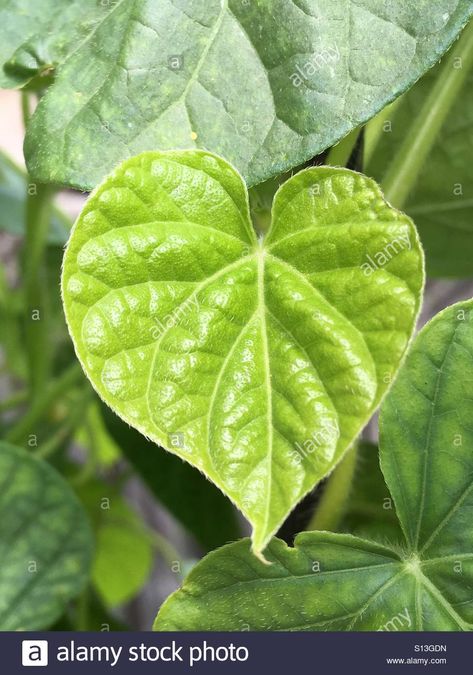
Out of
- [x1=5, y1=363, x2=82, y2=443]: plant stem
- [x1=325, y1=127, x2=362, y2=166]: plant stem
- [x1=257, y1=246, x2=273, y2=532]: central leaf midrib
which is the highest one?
[x1=325, y1=127, x2=362, y2=166]: plant stem

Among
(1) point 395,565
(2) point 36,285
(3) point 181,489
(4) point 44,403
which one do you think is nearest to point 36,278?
(2) point 36,285

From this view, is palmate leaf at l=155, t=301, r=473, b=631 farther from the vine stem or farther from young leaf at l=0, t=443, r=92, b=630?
the vine stem

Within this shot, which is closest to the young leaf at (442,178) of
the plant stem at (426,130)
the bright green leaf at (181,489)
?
the plant stem at (426,130)

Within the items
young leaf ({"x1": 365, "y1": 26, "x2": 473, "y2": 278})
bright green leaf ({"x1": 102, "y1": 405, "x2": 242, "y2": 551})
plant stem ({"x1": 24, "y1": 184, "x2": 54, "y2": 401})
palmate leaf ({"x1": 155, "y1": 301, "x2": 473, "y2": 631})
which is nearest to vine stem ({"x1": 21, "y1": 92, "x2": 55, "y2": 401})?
plant stem ({"x1": 24, "y1": 184, "x2": 54, "y2": 401})

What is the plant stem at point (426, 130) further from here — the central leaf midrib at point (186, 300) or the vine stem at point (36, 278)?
the vine stem at point (36, 278)

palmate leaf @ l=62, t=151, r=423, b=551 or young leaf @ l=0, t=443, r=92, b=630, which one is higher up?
palmate leaf @ l=62, t=151, r=423, b=551

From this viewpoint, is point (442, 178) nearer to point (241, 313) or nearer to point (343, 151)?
point (343, 151)
